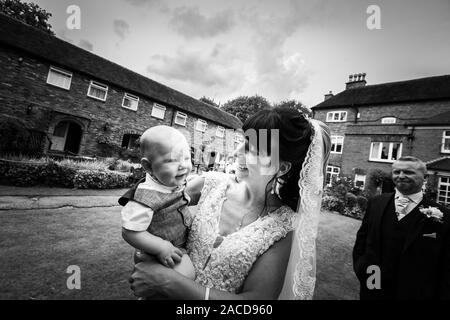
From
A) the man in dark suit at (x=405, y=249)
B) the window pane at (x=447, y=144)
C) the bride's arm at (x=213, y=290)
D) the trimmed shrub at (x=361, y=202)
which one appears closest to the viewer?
the bride's arm at (x=213, y=290)

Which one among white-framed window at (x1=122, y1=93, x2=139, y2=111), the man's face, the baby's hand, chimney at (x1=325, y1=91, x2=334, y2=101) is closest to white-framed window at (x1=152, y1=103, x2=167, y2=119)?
white-framed window at (x1=122, y1=93, x2=139, y2=111)

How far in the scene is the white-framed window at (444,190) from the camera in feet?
52.0

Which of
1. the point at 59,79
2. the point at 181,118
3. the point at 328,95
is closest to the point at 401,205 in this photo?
the point at 59,79

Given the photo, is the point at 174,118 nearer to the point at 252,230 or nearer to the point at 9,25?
the point at 9,25

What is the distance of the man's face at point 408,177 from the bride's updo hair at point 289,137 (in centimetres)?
262

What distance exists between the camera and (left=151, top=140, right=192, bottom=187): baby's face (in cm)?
153

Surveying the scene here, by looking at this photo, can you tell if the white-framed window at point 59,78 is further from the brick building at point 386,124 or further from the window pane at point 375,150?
the window pane at point 375,150

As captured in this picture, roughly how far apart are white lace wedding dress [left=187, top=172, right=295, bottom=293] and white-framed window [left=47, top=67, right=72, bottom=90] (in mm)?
19616

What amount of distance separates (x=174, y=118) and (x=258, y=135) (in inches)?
882

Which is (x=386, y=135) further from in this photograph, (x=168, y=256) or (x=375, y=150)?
(x=168, y=256)

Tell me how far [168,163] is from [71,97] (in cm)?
1951

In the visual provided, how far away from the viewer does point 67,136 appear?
1864cm

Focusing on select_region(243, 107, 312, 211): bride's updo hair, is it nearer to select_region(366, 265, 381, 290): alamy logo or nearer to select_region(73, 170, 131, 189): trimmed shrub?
select_region(366, 265, 381, 290): alamy logo

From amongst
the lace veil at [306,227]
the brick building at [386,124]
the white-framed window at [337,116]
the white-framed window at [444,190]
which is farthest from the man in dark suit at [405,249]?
the white-framed window at [337,116]
